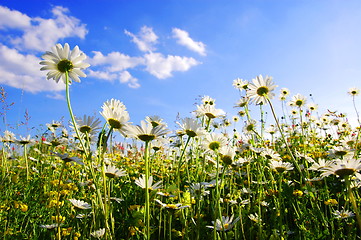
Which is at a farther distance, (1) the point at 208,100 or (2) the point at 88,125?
(1) the point at 208,100

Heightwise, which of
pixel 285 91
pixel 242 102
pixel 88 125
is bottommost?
pixel 88 125

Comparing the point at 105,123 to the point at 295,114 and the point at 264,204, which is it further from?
the point at 295,114

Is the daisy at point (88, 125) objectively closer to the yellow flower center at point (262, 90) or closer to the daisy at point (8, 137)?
the yellow flower center at point (262, 90)

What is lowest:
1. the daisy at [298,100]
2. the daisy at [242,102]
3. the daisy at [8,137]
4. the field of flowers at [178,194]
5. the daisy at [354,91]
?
the field of flowers at [178,194]

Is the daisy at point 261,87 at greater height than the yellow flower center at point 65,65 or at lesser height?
greater

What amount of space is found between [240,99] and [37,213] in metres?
2.56

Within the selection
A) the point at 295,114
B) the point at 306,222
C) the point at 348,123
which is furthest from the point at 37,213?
the point at 348,123

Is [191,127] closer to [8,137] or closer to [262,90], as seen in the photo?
[262,90]

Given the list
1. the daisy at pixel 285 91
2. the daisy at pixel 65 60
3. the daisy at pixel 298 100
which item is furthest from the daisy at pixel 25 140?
the daisy at pixel 285 91

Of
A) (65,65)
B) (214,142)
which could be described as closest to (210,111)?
(214,142)

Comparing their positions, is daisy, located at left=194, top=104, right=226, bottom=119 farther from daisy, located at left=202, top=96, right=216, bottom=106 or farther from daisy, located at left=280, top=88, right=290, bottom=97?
daisy, located at left=280, top=88, right=290, bottom=97

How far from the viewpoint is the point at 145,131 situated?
148 centimetres

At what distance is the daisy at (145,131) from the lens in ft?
4.76

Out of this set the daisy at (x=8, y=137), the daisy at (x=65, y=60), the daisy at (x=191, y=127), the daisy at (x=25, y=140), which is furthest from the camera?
the daisy at (x=8, y=137)
